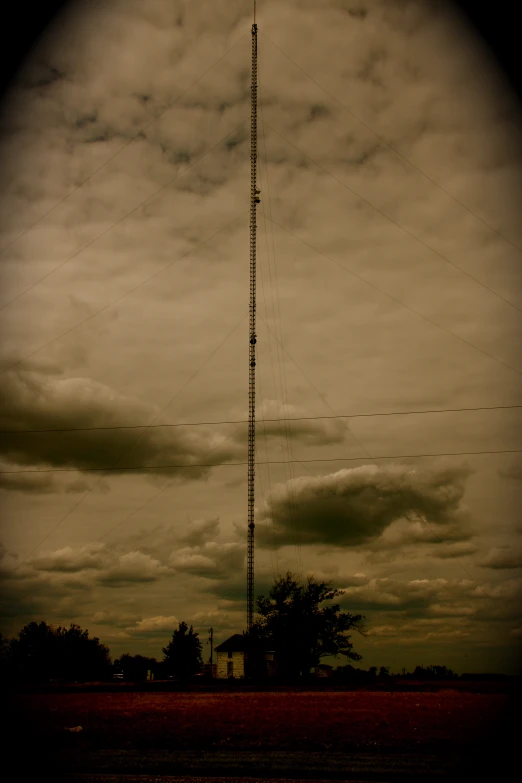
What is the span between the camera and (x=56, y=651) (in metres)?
106

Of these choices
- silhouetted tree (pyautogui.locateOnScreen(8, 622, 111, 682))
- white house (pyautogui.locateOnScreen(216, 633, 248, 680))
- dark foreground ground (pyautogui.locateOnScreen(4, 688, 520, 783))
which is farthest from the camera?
silhouetted tree (pyautogui.locateOnScreen(8, 622, 111, 682))

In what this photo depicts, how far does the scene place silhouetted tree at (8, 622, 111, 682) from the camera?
327ft

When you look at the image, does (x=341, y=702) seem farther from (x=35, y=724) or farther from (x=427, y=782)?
(x=427, y=782)

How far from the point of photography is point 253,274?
33.0 m

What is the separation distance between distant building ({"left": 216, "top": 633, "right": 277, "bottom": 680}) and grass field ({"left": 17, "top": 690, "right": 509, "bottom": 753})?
25293 millimetres

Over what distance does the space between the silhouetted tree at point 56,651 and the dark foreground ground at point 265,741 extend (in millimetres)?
79009

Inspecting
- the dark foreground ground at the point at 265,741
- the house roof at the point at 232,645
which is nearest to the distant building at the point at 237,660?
the house roof at the point at 232,645

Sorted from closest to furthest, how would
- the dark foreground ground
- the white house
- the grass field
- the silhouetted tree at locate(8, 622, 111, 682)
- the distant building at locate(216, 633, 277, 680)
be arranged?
the dark foreground ground < the grass field < the distant building at locate(216, 633, 277, 680) < the white house < the silhouetted tree at locate(8, 622, 111, 682)

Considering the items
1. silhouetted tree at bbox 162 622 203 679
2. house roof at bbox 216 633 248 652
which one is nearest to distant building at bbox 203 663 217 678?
house roof at bbox 216 633 248 652

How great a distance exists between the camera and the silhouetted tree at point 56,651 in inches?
3930

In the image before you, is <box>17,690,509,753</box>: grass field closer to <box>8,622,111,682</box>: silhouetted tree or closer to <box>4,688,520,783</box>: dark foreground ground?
<box>4,688,520,783</box>: dark foreground ground

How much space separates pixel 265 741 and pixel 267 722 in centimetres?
363

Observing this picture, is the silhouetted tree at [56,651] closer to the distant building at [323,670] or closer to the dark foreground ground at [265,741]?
the distant building at [323,670]

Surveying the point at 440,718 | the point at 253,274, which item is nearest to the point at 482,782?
the point at 440,718
